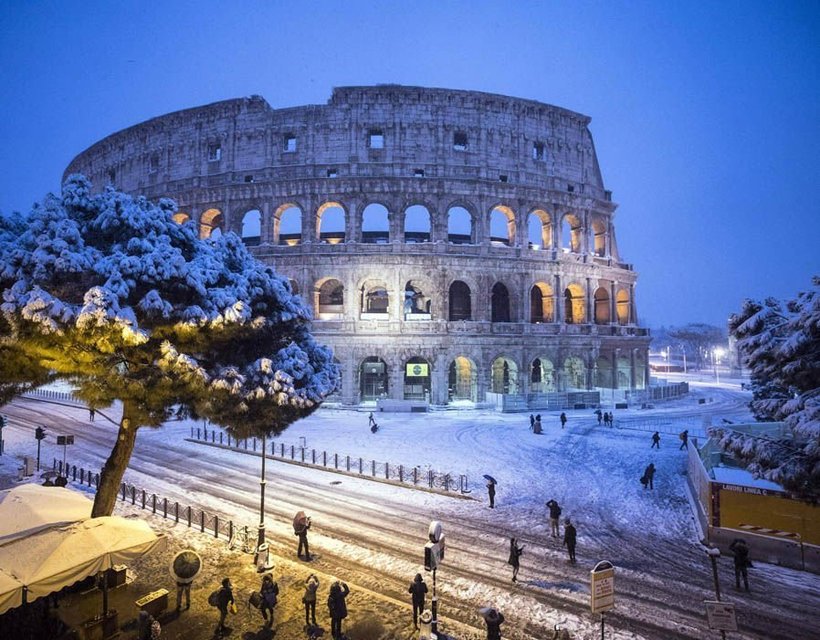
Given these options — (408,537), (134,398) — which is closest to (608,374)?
(408,537)

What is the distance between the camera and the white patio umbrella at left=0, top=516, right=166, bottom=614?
623 centimetres

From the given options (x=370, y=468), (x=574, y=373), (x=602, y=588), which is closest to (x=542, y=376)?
(x=574, y=373)

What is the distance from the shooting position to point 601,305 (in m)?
41.2

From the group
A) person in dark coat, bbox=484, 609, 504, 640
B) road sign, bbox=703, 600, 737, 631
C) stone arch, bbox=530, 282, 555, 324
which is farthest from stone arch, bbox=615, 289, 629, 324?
person in dark coat, bbox=484, 609, 504, 640

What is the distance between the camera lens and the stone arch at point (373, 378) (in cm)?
3578

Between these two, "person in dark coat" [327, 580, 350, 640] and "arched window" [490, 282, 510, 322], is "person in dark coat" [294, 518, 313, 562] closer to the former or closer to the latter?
"person in dark coat" [327, 580, 350, 640]

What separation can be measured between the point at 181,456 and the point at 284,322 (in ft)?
43.5

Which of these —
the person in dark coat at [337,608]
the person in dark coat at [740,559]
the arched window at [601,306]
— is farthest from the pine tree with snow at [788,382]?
the arched window at [601,306]

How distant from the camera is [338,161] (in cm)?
3547

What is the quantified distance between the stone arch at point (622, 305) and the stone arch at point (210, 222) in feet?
119

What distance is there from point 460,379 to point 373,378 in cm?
701

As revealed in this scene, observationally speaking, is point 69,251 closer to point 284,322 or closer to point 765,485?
point 284,322

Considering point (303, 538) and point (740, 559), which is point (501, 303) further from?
point (303, 538)

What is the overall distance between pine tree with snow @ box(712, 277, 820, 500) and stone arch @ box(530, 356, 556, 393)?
27.4m
